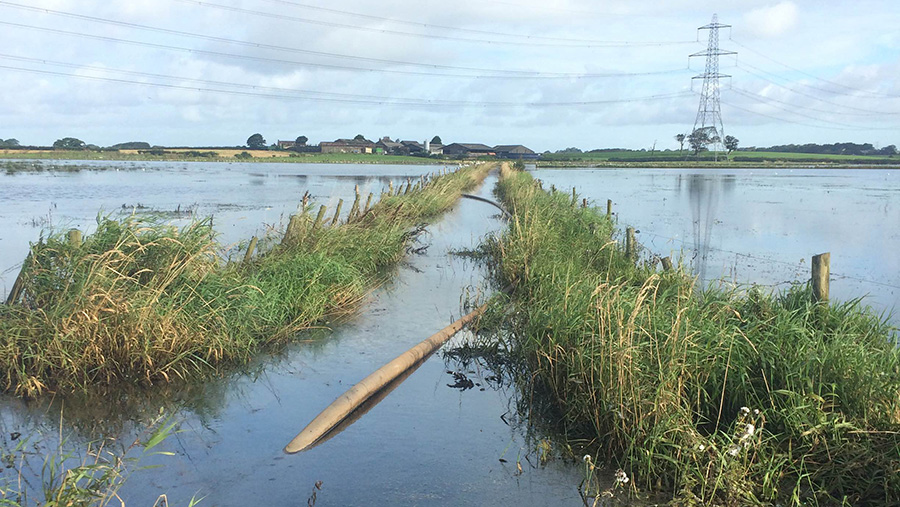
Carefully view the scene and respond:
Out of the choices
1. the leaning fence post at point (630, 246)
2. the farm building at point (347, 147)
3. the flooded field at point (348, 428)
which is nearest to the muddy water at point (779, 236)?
the flooded field at point (348, 428)

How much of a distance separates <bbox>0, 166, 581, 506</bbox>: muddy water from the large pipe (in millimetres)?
128

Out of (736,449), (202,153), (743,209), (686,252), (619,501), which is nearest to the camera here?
(736,449)

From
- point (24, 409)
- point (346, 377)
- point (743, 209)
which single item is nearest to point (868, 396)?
point (346, 377)

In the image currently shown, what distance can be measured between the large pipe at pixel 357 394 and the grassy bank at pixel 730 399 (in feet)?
4.99

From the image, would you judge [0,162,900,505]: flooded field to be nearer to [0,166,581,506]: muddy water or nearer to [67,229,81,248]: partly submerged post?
[0,166,581,506]: muddy water

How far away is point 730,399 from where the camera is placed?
5.54 meters

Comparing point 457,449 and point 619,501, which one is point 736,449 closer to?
point 619,501

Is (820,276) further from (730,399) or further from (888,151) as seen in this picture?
(888,151)

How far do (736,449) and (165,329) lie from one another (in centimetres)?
569

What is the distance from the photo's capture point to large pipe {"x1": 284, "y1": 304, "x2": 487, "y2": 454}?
18.0ft

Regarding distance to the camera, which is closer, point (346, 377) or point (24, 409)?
point (24, 409)

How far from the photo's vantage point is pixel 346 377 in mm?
7199

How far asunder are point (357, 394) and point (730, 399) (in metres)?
3.47

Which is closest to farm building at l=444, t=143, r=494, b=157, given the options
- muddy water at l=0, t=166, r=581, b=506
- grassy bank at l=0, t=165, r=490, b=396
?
grassy bank at l=0, t=165, r=490, b=396
